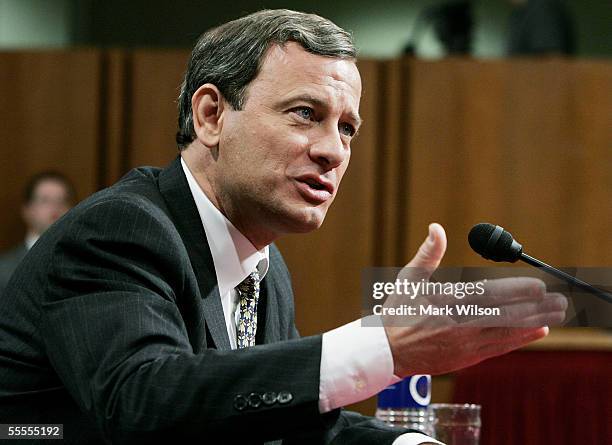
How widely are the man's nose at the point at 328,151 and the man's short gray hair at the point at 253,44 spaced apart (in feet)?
0.58

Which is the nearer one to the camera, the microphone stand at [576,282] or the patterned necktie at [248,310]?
the microphone stand at [576,282]

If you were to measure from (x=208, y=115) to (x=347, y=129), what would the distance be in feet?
0.93

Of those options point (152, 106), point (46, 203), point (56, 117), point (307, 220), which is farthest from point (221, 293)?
point (56, 117)

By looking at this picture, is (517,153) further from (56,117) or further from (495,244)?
(495,244)

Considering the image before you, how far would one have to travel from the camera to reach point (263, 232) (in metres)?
1.94

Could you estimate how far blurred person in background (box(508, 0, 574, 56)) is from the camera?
549 centimetres

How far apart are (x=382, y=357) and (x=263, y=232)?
2.11 ft

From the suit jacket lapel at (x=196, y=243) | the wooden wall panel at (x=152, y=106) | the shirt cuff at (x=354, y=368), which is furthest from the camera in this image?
the wooden wall panel at (x=152, y=106)

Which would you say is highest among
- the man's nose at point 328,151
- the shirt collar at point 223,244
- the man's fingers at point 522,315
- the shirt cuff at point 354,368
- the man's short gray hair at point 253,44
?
the man's short gray hair at point 253,44

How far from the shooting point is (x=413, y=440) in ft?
5.78

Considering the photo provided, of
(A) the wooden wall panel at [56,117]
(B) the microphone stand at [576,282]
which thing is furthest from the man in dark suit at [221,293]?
(A) the wooden wall panel at [56,117]

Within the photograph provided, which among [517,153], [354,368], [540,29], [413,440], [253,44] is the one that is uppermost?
[540,29]

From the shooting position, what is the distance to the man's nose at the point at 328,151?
180 cm

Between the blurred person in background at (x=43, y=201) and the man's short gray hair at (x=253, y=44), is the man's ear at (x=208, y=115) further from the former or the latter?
the blurred person in background at (x=43, y=201)
